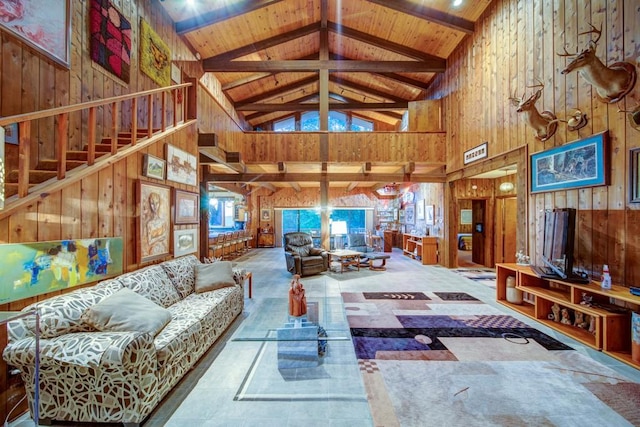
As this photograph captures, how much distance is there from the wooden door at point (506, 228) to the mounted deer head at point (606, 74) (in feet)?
15.5

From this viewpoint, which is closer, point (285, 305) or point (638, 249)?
point (638, 249)

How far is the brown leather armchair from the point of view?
19.9 feet

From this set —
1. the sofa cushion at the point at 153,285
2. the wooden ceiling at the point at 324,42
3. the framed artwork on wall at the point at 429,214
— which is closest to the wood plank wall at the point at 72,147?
the sofa cushion at the point at 153,285

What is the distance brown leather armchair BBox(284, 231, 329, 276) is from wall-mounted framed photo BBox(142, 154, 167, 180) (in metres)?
3.37

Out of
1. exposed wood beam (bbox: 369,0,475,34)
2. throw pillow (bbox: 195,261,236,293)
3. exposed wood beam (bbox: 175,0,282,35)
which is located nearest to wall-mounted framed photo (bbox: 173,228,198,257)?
throw pillow (bbox: 195,261,236,293)

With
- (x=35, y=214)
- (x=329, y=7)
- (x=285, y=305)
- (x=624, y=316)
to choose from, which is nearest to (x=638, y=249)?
(x=624, y=316)

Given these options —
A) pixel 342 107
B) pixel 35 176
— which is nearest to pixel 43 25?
pixel 35 176

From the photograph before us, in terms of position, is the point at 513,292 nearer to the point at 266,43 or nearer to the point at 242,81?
the point at 266,43

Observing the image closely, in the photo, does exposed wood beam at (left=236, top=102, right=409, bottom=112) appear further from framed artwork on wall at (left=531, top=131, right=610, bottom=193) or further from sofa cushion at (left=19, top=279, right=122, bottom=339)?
sofa cushion at (left=19, top=279, right=122, bottom=339)

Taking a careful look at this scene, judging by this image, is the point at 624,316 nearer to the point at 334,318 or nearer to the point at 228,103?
the point at 334,318

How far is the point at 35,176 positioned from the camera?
6.86 ft

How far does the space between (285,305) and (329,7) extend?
6.97m

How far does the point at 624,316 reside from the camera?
2.59m

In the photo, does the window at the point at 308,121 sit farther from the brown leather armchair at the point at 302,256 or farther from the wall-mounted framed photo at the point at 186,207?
the wall-mounted framed photo at the point at 186,207
